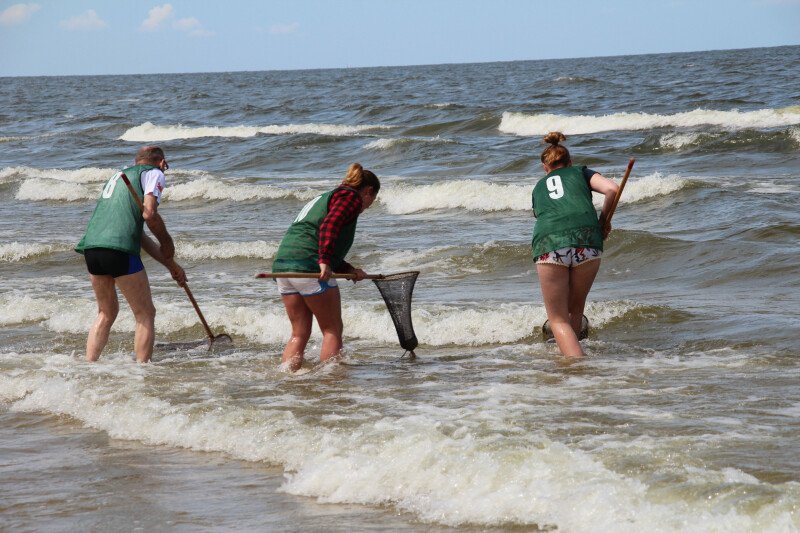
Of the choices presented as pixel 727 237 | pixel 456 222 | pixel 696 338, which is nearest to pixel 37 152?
pixel 456 222

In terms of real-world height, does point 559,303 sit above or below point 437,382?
above

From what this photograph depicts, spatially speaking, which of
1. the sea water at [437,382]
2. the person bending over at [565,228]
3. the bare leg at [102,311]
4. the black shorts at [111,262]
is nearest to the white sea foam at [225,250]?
the sea water at [437,382]

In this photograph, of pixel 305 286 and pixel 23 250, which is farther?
pixel 23 250

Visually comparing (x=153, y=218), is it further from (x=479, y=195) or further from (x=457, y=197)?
(x=457, y=197)

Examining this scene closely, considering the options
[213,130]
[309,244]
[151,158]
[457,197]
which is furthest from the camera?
[213,130]

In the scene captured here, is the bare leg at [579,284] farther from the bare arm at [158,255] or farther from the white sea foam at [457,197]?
the white sea foam at [457,197]

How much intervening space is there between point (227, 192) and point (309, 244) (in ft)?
49.0

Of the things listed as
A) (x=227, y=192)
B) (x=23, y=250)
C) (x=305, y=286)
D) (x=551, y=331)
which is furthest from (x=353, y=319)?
(x=227, y=192)

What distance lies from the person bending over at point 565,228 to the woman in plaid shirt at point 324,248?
1.24 m

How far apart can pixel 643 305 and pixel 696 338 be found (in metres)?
1.17

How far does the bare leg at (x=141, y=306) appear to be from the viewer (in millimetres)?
7496

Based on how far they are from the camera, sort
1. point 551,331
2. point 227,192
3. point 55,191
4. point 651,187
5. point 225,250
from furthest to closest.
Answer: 1. point 55,191
2. point 227,192
3. point 651,187
4. point 225,250
5. point 551,331

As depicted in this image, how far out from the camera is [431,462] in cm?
522

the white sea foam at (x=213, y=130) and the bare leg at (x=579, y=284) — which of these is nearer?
the bare leg at (x=579, y=284)
